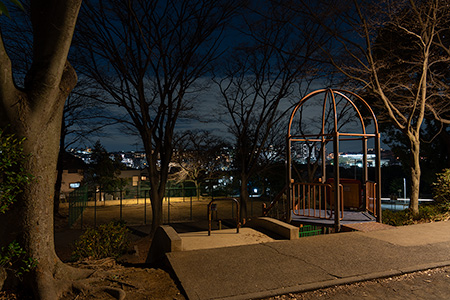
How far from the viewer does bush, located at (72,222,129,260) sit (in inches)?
253

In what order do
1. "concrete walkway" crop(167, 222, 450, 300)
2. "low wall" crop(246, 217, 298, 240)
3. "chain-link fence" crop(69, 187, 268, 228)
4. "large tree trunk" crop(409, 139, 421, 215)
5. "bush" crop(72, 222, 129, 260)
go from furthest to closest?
1. "chain-link fence" crop(69, 187, 268, 228)
2. "large tree trunk" crop(409, 139, 421, 215)
3. "low wall" crop(246, 217, 298, 240)
4. "bush" crop(72, 222, 129, 260)
5. "concrete walkway" crop(167, 222, 450, 300)

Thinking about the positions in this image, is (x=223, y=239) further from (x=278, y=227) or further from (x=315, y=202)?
(x=315, y=202)

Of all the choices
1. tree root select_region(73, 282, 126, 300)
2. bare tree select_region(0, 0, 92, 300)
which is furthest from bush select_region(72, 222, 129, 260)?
bare tree select_region(0, 0, 92, 300)

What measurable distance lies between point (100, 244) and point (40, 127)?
3.35m

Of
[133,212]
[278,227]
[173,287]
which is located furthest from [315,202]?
[133,212]

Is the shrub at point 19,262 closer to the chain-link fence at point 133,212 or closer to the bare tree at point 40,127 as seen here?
the bare tree at point 40,127

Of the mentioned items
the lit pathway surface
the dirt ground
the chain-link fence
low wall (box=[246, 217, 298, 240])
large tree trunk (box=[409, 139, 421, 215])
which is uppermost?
large tree trunk (box=[409, 139, 421, 215])

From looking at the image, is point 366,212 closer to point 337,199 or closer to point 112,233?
point 337,199

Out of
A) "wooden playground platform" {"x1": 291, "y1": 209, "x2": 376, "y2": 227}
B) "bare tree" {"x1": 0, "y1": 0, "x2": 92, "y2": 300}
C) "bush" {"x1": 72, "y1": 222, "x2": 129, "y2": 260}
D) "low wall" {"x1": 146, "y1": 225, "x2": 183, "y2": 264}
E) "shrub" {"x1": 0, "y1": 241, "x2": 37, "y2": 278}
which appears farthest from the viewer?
"wooden playground platform" {"x1": 291, "y1": 209, "x2": 376, "y2": 227}

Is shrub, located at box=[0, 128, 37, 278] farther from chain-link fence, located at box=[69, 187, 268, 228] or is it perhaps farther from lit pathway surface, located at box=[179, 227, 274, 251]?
chain-link fence, located at box=[69, 187, 268, 228]

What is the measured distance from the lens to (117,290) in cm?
426

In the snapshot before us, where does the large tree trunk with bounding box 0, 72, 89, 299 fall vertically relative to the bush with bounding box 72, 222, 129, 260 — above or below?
above

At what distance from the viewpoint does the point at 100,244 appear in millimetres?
6789

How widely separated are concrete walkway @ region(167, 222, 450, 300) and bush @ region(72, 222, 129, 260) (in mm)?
1701
